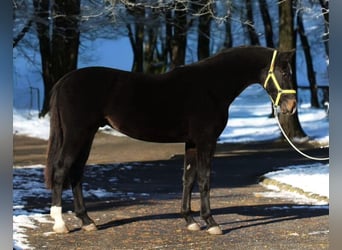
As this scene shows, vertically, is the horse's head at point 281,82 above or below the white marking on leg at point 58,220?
above

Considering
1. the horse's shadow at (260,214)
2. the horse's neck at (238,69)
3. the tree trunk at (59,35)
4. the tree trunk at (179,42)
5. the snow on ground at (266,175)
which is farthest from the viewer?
the tree trunk at (179,42)

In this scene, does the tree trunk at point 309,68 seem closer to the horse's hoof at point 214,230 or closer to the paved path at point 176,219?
the paved path at point 176,219

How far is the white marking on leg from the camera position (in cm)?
753

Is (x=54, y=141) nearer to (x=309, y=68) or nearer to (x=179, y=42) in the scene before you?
(x=179, y=42)

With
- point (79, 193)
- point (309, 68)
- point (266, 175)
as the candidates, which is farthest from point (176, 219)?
point (309, 68)

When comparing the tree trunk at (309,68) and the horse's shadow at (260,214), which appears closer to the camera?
the horse's shadow at (260,214)

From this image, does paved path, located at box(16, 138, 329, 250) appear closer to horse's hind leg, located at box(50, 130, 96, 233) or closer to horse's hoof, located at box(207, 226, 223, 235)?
horse's hoof, located at box(207, 226, 223, 235)

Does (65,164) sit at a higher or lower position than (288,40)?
lower

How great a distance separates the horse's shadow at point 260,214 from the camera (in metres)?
8.37

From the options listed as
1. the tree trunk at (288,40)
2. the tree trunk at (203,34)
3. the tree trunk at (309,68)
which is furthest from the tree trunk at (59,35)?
the tree trunk at (309,68)

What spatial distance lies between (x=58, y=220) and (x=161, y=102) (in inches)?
67.1

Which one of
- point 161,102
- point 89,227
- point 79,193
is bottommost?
point 89,227

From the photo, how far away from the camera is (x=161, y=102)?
24.6ft

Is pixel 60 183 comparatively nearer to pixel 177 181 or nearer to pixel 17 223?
pixel 17 223
